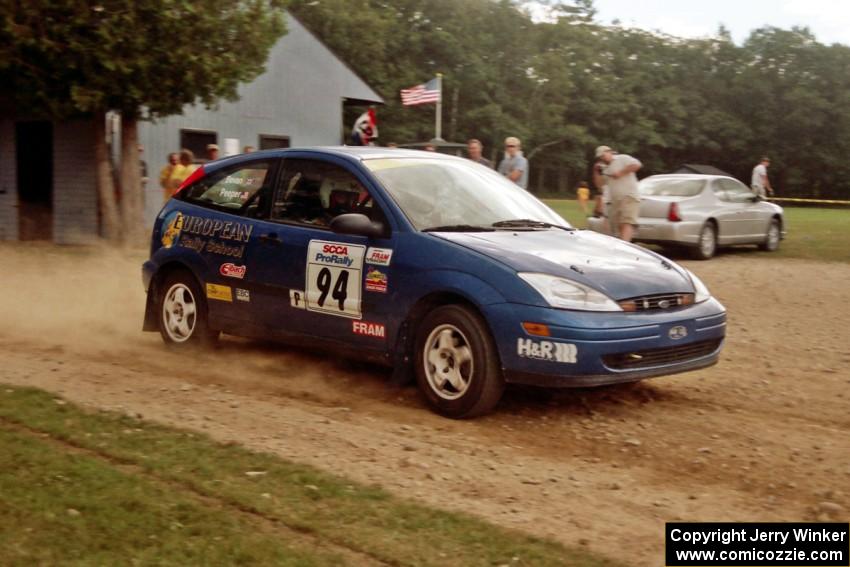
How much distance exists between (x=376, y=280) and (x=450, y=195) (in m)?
0.88

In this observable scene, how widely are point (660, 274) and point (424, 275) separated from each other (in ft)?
4.98

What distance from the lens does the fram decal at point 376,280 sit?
270 inches

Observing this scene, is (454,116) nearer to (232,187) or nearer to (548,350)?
(232,187)

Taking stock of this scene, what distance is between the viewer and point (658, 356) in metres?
6.40

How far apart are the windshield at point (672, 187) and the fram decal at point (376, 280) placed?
40.3ft

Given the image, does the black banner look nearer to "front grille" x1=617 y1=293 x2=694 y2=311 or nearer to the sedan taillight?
"front grille" x1=617 y1=293 x2=694 y2=311

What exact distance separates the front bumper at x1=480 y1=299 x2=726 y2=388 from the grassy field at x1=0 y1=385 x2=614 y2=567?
156 cm

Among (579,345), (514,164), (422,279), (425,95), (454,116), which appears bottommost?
(579,345)

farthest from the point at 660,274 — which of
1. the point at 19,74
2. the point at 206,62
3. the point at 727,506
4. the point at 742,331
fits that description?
the point at 19,74

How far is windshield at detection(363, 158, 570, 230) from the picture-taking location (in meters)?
7.06

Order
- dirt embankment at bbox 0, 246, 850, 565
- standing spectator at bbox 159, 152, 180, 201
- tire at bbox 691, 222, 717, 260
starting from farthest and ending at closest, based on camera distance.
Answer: standing spectator at bbox 159, 152, 180, 201, tire at bbox 691, 222, 717, 260, dirt embankment at bbox 0, 246, 850, 565

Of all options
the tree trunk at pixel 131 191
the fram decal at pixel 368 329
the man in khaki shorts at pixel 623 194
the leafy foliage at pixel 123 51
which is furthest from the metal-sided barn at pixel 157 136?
the fram decal at pixel 368 329

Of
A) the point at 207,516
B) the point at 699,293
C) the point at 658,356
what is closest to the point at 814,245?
the point at 699,293

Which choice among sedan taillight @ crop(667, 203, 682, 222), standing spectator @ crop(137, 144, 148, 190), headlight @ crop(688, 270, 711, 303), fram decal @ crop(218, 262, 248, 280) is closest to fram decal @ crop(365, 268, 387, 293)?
fram decal @ crop(218, 262, 248, 280)
